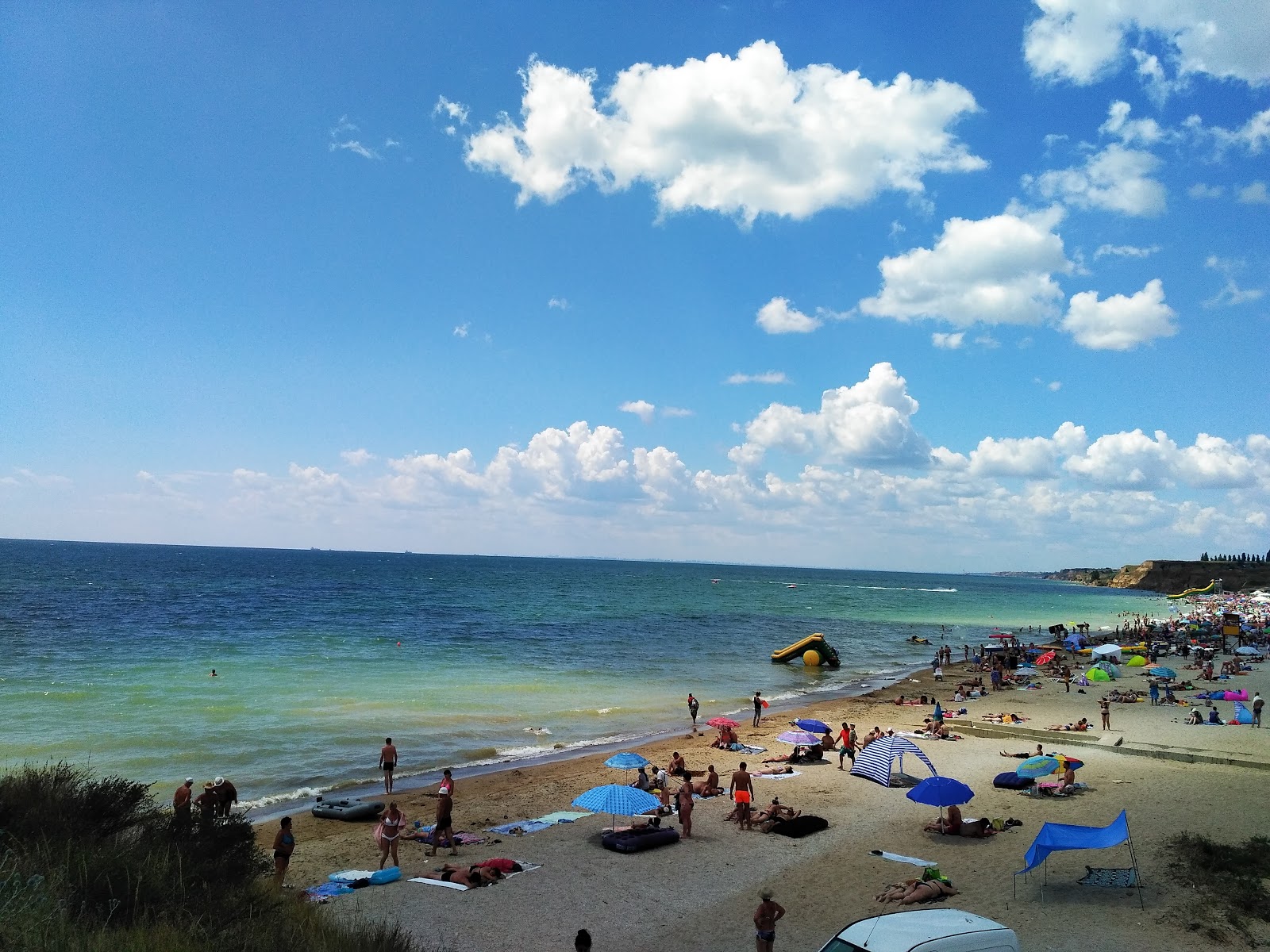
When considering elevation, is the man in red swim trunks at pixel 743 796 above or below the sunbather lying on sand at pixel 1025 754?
above

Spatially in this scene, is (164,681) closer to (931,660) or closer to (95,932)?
(95,932)

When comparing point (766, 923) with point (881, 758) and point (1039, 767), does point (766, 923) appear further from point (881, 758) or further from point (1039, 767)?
point (1039, 767)

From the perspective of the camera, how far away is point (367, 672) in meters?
37.8

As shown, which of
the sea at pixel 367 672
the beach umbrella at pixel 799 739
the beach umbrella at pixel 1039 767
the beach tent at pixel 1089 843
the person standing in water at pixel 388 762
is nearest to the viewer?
the beach tent at pixel 1089 843

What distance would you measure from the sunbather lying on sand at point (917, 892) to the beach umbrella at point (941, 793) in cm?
279

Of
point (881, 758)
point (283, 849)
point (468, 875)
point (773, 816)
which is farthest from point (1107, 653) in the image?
point (283, 849)

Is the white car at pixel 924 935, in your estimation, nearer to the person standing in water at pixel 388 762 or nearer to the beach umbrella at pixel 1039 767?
the beach umbrella at pixel 1039 767

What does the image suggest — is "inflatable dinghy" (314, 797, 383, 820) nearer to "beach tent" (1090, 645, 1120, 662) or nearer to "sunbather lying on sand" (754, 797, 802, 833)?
"sunbather lying on sand" (754, 797, 802, 833)

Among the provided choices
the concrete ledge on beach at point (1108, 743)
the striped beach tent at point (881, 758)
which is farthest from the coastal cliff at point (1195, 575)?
the striped beach tent at point (881, 758)

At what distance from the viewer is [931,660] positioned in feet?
173

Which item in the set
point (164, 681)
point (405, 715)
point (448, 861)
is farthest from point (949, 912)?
point (164, 681)

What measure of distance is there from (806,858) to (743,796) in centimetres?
242

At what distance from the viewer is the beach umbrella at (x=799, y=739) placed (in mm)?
21719

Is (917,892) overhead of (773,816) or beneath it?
overhead
